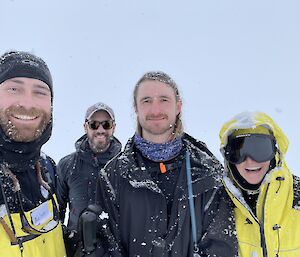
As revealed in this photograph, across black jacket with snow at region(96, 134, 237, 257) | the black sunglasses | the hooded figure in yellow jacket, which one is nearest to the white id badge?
black jacket with snow at region(96, 134, 237, 257)

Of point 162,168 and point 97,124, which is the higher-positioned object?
point 97,124

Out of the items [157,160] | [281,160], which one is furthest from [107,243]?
[281,160]

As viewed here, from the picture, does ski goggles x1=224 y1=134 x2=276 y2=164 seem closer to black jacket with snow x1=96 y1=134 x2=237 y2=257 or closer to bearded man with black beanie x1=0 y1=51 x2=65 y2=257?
black jacket with snow x1=96 y1=134 x2=237 y2=257

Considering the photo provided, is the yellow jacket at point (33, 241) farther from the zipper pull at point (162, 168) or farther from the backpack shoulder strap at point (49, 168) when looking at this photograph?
the zipper pull at point (162, 168)

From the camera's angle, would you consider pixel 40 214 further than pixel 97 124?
No

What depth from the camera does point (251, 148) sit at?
9.62 ft

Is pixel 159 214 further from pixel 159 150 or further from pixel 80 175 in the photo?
pixel 80 175

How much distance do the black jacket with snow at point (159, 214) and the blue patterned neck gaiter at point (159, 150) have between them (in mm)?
125

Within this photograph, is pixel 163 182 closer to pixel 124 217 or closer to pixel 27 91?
pixel 124 217

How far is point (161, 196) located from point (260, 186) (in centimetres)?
71

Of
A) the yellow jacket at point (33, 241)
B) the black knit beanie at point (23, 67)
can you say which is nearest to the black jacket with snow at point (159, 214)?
the yellow jacket at point (33, 241)

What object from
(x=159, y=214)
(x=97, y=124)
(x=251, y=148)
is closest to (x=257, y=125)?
(x=251, y=148)

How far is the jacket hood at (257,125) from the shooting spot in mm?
2970

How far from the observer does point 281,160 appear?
2.98 metres
